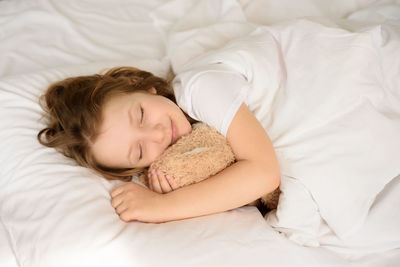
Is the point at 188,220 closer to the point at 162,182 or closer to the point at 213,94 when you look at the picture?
the point at 162,182

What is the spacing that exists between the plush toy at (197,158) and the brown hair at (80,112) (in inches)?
5.6

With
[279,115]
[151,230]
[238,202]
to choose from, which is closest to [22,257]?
[151,230]

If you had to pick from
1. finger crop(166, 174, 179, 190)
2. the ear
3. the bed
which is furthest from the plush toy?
the ear

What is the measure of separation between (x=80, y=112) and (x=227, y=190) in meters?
0.46

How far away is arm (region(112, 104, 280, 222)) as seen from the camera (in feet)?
2.90

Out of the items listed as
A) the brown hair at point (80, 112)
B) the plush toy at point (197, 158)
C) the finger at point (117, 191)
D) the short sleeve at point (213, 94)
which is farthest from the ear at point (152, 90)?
the finger at point (117, 191)

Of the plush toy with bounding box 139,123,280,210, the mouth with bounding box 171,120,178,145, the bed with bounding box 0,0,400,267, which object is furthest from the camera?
the mouth with bounding box 171,120,178,145

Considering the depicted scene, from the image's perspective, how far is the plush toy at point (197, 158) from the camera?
36.1 inches

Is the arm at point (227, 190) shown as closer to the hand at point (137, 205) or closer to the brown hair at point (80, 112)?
the hand at point (137, 205)

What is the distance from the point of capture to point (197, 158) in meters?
0.91

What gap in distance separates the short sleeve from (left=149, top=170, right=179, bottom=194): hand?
189mm

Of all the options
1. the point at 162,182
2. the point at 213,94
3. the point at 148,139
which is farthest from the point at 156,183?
the point at 213,94

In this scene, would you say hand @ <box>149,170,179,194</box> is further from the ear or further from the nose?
the ear

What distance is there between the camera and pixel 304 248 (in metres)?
0.91
